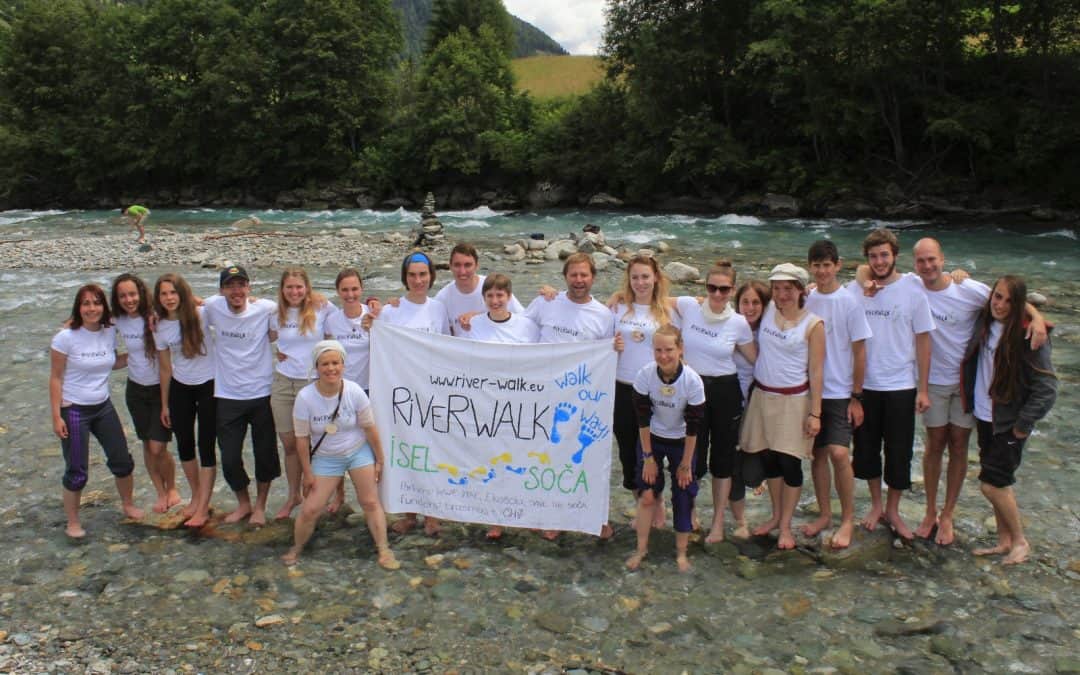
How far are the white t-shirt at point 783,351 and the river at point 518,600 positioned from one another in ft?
4.31

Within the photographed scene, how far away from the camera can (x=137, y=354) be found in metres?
5.97

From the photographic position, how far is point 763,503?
6652mm

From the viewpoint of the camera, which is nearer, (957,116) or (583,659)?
(583,659)

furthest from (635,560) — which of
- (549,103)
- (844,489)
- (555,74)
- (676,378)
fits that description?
(555,74)

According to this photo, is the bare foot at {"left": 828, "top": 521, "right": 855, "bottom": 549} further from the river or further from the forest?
the forest

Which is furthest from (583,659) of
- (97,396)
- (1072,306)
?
(1072,306)

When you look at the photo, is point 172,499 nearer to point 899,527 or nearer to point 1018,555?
point 899,527

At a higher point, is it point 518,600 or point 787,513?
point 787,513

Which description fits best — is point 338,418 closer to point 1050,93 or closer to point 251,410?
point 251,410

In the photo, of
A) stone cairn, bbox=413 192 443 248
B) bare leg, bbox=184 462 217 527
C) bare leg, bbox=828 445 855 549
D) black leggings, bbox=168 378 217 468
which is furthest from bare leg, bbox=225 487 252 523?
stone cairn, bbox=413 192 443 248

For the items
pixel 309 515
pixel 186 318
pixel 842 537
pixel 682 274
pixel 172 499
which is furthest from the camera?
pixel 682 274

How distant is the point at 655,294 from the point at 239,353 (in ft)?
10.2

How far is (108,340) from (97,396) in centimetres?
43

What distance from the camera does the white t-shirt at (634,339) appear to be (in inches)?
217
